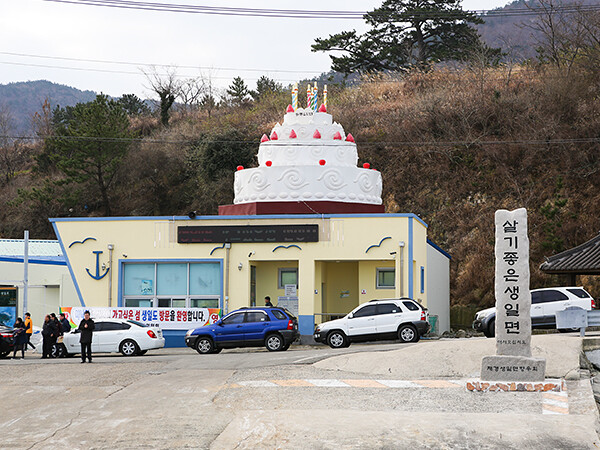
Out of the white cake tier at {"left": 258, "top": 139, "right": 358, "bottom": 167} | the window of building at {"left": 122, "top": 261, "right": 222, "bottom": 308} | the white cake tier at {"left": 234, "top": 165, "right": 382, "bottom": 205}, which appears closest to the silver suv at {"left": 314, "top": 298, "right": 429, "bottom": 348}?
the window of building at {"left": 122, "top": 261, "right": 222, "bottom": 308}

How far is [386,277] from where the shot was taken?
32.0 m

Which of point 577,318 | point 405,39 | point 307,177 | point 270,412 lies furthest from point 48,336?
point 405,39

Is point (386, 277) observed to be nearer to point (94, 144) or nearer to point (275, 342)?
point (275, 342)

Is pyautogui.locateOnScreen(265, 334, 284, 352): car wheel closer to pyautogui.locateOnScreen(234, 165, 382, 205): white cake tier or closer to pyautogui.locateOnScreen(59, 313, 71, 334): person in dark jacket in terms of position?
pyautogui.locateOnScreen(59, 313, 71, 334): person in dark jacket

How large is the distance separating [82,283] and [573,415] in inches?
934

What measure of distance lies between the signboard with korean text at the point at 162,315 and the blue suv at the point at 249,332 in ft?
11.4

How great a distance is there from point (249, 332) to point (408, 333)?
5311 millimetres

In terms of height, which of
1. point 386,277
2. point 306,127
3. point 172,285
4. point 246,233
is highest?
point 306,127

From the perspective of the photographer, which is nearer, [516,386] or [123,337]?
[516,386]

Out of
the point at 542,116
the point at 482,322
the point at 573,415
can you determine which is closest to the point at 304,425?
the point at 573,415

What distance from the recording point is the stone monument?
1537 centimetres

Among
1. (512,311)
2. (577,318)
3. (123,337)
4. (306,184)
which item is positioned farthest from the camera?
(306,184)

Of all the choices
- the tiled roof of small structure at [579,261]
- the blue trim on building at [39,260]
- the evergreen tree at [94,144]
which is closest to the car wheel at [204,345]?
the tiled roof of small structure at [579,261]

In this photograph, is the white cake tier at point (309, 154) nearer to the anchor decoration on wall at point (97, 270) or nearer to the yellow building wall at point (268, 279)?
the yellow building wall at point (268, 279)
